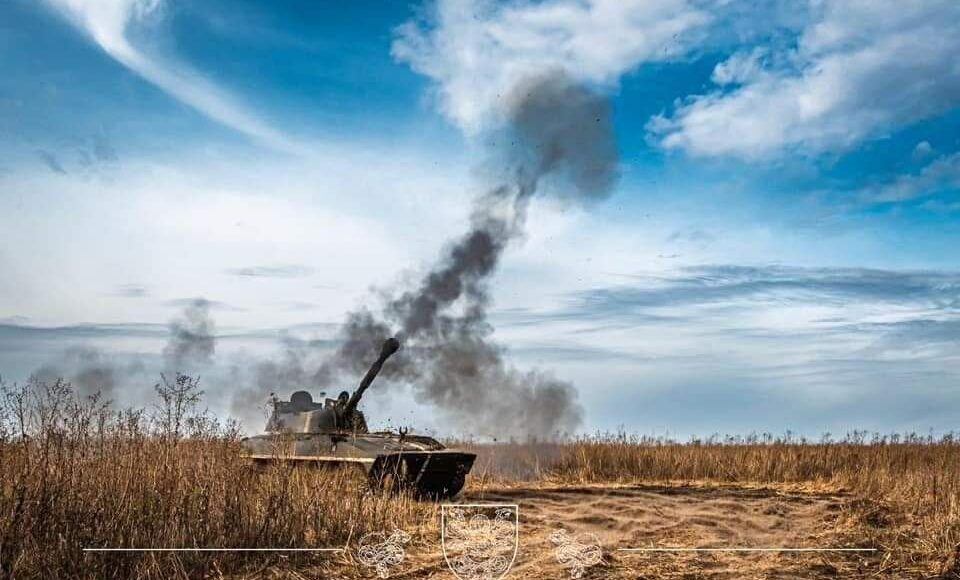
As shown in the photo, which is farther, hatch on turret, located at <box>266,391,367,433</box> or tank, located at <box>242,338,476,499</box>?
hatch on turret, located at <box>266,391,367,433</box>

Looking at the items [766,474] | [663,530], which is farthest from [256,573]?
[766,474]

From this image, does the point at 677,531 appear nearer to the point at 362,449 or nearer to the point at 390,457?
the point at 390,457

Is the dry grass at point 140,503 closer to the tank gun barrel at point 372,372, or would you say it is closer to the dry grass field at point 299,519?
the dry grass field at point 299,519

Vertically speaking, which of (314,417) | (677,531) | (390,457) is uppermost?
(314,417)

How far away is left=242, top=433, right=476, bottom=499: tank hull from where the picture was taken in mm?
12078

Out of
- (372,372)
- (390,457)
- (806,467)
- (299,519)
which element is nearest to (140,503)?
(299,519)

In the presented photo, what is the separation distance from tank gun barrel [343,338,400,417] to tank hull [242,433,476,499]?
3.97ft

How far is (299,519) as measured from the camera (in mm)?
9148

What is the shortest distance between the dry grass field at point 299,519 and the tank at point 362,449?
19.7 inches

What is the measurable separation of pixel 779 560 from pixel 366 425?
7.10 meters

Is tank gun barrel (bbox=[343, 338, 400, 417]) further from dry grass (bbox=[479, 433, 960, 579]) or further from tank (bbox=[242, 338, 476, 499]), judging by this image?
dry grass (bbox=[479, 433, 960, 579])

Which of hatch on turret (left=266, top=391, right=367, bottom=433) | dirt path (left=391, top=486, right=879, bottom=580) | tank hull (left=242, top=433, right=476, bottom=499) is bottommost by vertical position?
dirt path (left=391, top=486, right=879, bottom=580)

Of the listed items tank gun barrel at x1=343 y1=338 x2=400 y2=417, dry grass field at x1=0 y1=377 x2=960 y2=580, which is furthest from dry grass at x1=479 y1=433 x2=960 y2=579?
tank gun barrel at x1=343 y1=338 x2=400 y2=417

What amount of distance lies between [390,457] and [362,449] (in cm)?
73
